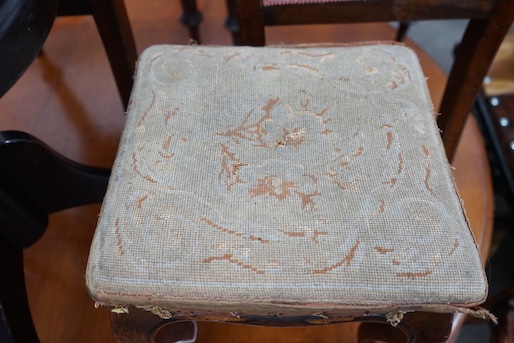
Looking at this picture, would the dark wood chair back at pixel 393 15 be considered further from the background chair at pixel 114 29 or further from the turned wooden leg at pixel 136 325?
the turned wooden leg at pixel 136 325

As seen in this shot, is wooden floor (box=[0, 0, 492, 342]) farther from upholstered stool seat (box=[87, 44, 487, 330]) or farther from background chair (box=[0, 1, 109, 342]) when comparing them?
upholstered stool seat (box=[87, 44, 487, 330])

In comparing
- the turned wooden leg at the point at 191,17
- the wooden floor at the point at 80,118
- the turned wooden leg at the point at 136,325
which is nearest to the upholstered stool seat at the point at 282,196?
the turned wooden leg at the point at 136,325

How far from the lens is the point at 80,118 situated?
111cm

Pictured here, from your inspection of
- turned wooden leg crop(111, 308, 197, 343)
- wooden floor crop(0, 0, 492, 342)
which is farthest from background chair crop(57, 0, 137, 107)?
turned wooden leg crop(111, 308, 197, 343)

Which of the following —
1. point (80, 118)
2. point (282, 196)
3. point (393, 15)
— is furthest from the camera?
point (80, 118)

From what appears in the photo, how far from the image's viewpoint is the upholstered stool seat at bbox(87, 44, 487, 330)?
0.47 metres

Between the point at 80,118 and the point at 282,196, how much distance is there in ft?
2.37

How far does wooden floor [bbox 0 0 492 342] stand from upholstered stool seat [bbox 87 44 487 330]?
0.38 metres

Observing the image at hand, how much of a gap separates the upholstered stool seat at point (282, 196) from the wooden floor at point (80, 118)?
1.26 feet

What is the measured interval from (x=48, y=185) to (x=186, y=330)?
1.18 ft

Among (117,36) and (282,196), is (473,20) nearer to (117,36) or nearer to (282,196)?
(282,196)

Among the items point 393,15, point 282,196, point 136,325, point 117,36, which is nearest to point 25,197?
point 117,36

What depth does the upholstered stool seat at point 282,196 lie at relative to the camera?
472mm

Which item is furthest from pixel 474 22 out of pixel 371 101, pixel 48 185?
pixel 48 185
